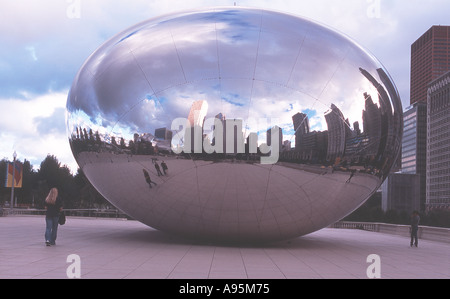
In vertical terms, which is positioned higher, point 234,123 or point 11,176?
point 234,123

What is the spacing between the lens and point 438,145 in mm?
154500

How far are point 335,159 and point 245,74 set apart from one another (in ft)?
9.10

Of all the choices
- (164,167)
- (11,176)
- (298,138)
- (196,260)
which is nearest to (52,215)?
(164,167)

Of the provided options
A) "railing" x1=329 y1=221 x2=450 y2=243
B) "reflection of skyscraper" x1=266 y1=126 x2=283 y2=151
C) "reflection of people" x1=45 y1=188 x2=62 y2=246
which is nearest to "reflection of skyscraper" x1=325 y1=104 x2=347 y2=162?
"reflection of skyscraper" x1=266 y1=126 x2=283 y2=151

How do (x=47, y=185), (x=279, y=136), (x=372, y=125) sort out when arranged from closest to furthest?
(x=279, y=136), (x=372, y=125), (x=47, y=185)

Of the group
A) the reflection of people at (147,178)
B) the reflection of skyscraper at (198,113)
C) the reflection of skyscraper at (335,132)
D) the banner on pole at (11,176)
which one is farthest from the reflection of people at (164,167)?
the banner on pole at (11,176)

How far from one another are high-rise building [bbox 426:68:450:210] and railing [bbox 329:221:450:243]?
133 m

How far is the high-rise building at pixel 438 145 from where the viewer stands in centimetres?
14912

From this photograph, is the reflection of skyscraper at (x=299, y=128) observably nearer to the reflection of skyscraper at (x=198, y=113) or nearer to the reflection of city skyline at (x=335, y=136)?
the reflection of city skyline at (x=335, y=136)

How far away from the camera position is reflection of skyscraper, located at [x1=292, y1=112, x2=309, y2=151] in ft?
32.9

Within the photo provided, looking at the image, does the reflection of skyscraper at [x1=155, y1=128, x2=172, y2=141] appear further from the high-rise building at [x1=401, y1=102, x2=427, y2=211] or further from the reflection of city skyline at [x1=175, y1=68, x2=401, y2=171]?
the high-rise building at [x1=401, y1=102, x2=427, y2=211]

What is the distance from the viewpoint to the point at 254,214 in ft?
34.7

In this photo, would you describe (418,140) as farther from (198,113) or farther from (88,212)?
(198,113)

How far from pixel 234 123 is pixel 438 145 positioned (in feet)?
527
